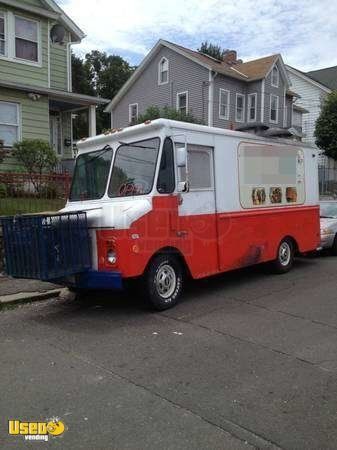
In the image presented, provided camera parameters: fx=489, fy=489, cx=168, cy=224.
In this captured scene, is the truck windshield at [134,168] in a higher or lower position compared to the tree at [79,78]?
lower

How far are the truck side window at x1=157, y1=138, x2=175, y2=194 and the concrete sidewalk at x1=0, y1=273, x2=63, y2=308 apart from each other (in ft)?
8.67

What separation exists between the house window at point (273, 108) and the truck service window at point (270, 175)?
23970 millimetres

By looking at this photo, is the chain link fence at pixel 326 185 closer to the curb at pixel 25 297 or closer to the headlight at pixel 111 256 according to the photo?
the curb at pixel 25 297

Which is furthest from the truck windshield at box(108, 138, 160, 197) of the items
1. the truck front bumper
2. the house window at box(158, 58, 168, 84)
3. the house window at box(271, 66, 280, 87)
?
the house window at box(271, 66, 280, 87)

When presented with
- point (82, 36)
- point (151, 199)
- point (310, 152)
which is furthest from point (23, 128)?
point (151, 199)

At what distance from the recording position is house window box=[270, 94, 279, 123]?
3278cm

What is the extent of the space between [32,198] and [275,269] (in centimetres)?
533

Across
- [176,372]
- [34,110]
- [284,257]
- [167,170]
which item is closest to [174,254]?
[167,170]

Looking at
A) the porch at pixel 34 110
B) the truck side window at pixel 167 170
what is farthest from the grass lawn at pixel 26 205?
the porch at pixel 34 110

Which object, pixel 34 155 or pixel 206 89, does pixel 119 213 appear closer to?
pixel 34 155

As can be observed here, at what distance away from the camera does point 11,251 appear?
21.1 ft

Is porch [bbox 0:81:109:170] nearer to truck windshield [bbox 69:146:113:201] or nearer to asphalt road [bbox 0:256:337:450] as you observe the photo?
truck windshield [bbox 69:146:113:201]

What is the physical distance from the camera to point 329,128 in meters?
28.2

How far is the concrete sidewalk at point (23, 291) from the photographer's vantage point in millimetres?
7453
